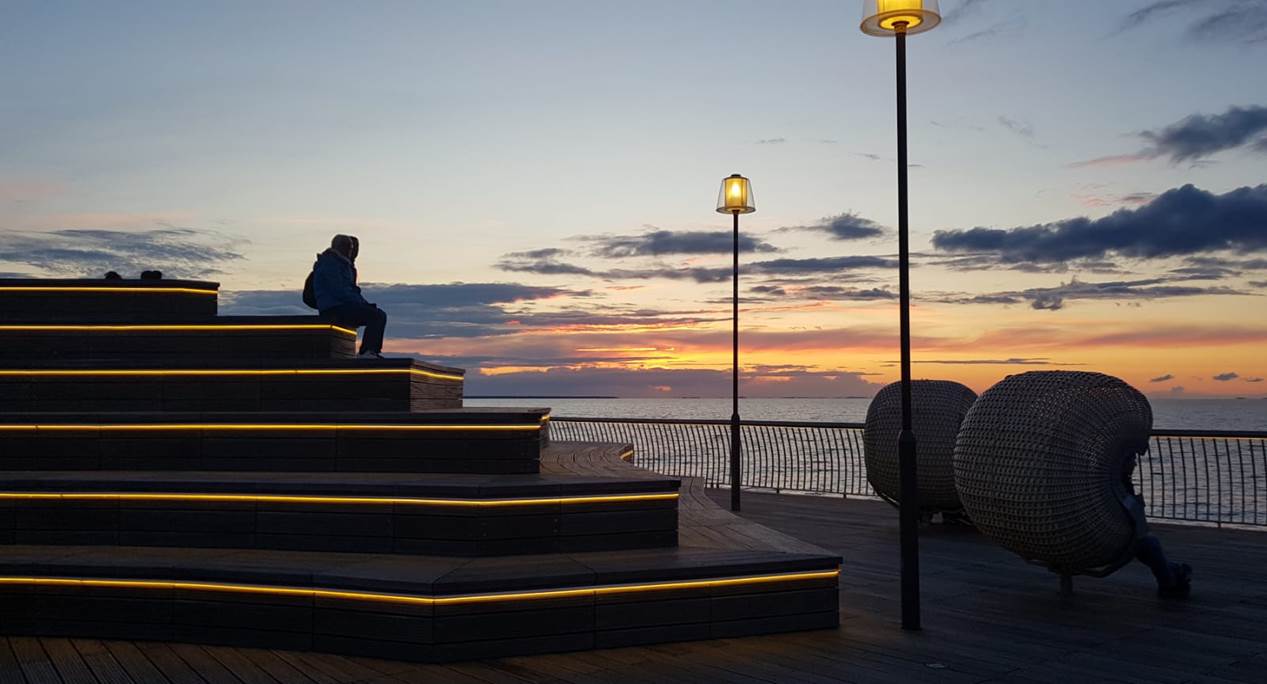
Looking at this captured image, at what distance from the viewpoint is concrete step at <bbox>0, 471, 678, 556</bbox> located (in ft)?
18.9

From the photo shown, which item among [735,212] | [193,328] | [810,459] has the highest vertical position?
[735,212]

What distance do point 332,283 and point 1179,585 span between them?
813cm

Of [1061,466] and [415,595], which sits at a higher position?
[1061,466]

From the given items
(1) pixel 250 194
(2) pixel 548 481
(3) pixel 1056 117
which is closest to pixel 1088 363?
(3) pixel 1056 117

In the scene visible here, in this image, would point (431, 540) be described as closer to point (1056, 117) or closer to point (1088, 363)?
point (1056, 117)

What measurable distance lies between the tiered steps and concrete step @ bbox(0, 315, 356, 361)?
21 millimetres

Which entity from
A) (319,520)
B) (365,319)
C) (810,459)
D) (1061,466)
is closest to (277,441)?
(319,520)

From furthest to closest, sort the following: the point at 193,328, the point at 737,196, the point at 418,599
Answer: the point at 737,196 → the point at 193,328 → the point at 418,599

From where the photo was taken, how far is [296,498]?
6008 mm

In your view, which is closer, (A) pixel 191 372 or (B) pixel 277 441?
(B) pixel 277 441

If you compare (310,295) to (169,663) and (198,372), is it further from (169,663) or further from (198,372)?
(169,663)

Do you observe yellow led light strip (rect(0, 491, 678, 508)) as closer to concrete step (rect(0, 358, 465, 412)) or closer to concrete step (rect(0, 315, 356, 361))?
concrete step (rect(0, 358, 465, 412))

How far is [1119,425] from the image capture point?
21.3ft

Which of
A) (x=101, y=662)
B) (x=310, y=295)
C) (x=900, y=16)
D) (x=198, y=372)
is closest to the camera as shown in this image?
(x=101, y=662)
